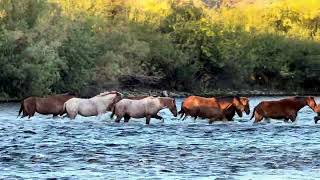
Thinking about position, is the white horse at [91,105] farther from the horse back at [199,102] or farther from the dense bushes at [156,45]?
the dense bushes at [156,45]

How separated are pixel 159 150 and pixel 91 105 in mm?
11727

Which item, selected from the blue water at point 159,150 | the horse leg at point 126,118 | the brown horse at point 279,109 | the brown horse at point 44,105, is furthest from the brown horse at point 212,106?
the brown horse at point 44,105

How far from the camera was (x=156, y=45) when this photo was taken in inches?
3452

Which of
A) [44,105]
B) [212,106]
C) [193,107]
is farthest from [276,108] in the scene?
[44,105]

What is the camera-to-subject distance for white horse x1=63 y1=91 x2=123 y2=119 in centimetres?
3372

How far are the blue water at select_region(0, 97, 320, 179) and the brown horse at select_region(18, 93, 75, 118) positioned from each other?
10.7 feet

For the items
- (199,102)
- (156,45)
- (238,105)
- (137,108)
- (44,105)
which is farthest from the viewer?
(156,45)

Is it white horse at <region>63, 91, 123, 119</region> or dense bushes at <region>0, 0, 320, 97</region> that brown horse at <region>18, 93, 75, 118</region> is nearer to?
white horse at <region>63, 91, 123, 119</region>

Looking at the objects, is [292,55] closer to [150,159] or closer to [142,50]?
[142,50]

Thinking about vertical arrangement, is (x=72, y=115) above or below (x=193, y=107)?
below

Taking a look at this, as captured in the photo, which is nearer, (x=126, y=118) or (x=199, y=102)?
A: (x=126, y=118)

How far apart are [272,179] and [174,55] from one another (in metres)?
70.6

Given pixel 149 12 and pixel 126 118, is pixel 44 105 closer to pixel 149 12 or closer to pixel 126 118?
pixel 126 118

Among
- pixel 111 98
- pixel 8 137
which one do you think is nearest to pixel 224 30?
pixel 111 98
